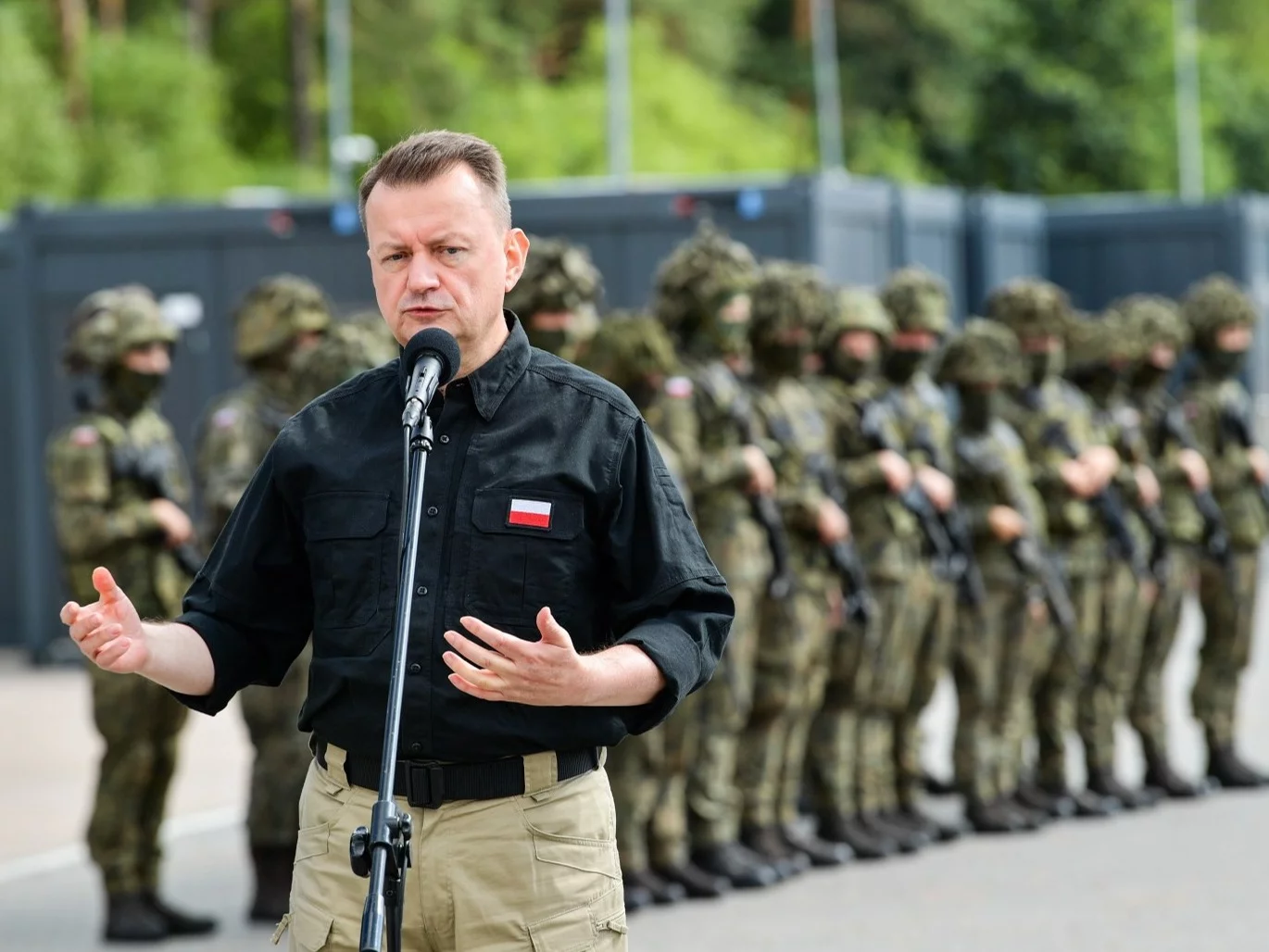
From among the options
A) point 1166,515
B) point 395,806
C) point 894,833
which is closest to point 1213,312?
point 1166,515

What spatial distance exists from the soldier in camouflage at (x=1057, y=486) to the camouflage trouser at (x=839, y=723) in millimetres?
1149

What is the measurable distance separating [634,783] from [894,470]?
1.86 m

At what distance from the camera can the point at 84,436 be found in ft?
28.8

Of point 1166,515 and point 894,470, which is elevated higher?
point 894,470

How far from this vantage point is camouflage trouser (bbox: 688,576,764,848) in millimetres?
9484

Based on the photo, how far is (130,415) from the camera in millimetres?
9039

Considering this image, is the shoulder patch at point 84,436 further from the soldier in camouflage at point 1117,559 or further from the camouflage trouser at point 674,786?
the soldier in camouflage at point 1117,559

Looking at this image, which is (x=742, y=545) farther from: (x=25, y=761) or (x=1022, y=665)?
A: (x=25, y=761)

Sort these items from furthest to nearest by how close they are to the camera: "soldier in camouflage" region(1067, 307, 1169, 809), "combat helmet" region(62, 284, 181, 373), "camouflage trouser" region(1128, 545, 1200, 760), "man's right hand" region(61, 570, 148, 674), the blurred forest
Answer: the blurred forest < "camouflage trouser" region(1128, 545, 1200, 760) < "soldier in camouflage" region(1067, 307, 1169, 809) < "combat helmet" region(62, 284, 181, 373) < "man's right hand" region(61, 570, 148, 674)

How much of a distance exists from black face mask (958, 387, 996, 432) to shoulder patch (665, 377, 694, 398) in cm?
203

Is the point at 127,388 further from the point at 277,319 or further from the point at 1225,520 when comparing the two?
the point at 1225,520

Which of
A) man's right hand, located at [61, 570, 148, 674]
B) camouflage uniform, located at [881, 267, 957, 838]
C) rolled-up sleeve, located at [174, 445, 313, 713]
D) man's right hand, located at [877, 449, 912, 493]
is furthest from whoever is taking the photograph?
camouflage uniform, located at [881, 267, 957, 838]

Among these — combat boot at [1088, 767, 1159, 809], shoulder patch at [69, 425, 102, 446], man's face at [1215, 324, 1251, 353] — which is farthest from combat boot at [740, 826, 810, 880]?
man's face at [1215, 324, 1251, 353]

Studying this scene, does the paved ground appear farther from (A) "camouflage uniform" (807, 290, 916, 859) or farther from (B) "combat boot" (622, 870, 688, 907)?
(A) "camouflage uniform" (807, 290, 916, 859)
